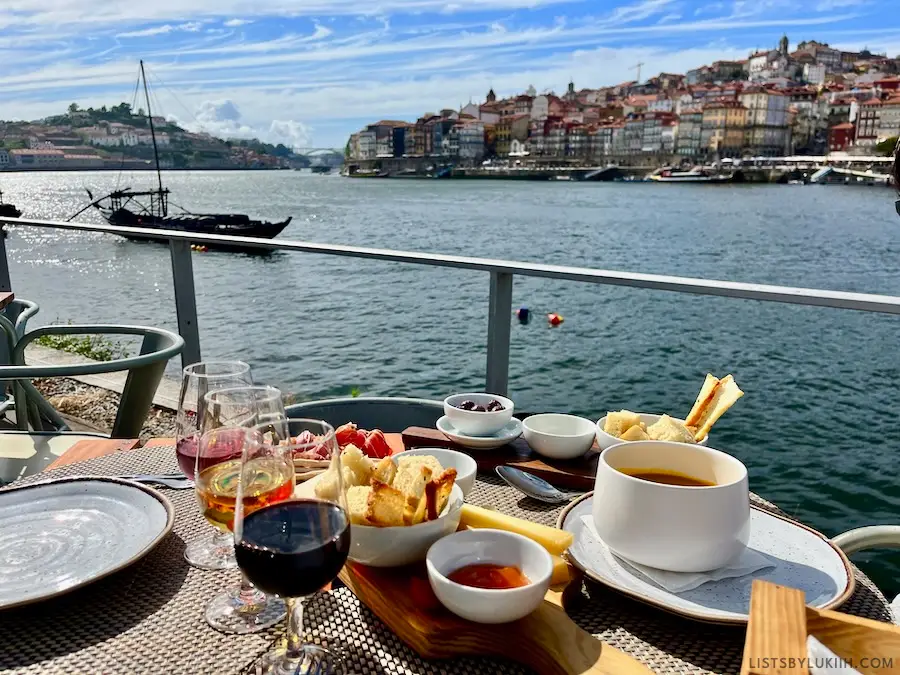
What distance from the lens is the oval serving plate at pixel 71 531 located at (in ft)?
3.04

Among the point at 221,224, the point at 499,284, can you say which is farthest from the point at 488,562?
the point at 221,224

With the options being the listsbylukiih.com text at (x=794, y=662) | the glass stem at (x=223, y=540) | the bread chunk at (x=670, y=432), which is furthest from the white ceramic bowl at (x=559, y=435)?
the listsbylukiih.com text at (x=794, y=662)

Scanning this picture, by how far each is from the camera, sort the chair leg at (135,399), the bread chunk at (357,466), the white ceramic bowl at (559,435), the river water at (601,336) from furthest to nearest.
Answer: the river water at (601,336), the chair leg at (135,399), the white ceramic bowl at (559,435), the bread chunk at (357,466)

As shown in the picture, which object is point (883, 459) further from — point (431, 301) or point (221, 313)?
point (221, 313)

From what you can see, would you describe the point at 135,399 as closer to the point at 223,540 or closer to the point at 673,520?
the point at 223,540

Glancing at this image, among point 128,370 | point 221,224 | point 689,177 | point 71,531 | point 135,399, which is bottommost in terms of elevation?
point 221,224

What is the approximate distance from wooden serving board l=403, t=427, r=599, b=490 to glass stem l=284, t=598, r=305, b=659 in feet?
1.94

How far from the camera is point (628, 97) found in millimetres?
126500

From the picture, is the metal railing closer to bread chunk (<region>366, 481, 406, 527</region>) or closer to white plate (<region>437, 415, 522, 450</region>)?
white plate (<region>437, 415, 522, 450</region>)

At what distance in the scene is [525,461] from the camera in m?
1.34

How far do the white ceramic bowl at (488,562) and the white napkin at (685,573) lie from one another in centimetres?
17

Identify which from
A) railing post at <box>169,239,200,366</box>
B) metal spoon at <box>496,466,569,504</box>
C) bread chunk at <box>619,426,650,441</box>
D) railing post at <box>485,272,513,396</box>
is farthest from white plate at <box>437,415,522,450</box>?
railing post at <box>169,239,200,366</box>

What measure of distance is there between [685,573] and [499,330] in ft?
5.62

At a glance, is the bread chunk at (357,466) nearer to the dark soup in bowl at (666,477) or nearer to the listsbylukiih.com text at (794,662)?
the dark soup in bowl at (666,477)
